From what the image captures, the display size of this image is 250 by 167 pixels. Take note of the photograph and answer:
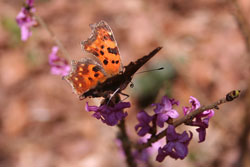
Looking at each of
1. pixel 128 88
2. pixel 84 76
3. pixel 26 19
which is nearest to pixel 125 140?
pixel 84 76

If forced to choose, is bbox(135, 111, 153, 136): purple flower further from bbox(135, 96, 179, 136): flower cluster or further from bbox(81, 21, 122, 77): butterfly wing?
bbox(81, 21, 122, 77): butterfly wing

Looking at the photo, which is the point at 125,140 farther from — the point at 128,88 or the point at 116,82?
the point at 128,88

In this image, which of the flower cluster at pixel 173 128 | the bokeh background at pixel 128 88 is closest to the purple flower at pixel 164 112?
the flower cluster at pixel 173 128

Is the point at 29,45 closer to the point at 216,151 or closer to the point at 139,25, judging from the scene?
the point at 139,25

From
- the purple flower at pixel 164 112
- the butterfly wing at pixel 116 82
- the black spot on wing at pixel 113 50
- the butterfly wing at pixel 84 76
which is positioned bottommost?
the purple flower at pixel 164 112

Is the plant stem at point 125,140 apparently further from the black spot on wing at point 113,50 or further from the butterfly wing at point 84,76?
the black spot on wing at point 113,50

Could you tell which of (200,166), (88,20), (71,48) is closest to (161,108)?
(200,166)

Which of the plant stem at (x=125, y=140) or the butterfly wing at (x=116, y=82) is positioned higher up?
the butterfly wing at (x=116, y=82)
